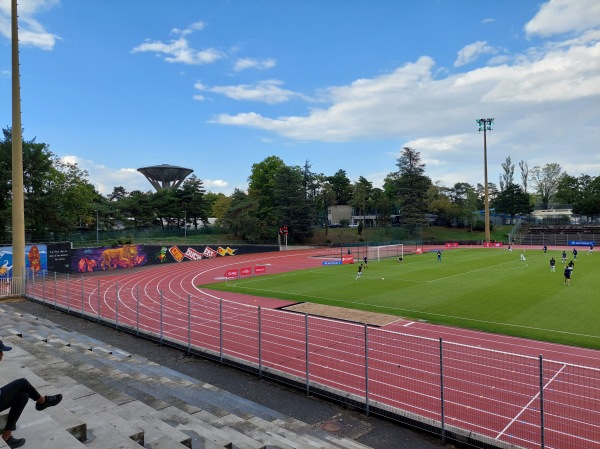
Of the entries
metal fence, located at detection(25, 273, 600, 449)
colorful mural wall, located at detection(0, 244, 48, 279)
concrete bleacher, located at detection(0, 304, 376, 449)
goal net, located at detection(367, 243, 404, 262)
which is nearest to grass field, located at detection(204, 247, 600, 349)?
metal fence, located at detection(25, 273, 600, 449)

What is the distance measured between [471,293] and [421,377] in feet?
47.0

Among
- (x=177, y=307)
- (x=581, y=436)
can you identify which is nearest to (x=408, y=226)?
(x=177, y=307)

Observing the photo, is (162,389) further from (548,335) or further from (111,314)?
(548,335)

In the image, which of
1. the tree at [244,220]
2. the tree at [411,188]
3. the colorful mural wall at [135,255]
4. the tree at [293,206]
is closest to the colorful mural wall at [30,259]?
the colorful mural wall at [135,255]

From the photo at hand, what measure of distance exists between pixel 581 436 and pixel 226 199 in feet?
247

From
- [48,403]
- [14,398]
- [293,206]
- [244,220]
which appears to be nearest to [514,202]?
[293,206]

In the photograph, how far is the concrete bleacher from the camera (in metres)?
5.71

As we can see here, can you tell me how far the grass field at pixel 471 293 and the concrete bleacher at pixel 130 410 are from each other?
11.2 metres

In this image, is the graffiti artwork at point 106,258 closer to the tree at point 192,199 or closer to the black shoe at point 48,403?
the tree at point 192,199

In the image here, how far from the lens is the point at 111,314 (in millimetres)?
19062

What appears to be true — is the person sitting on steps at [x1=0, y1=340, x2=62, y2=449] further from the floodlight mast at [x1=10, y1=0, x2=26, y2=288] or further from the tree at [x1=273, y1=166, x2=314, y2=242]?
the tree at [x1=273, y1=166, x2=314, y2=242]

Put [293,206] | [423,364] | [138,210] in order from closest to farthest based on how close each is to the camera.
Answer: [423,364] < [138,210] < [293,206]

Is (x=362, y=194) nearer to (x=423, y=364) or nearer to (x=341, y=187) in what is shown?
(x=341, y=187)

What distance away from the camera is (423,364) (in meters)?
11.9
